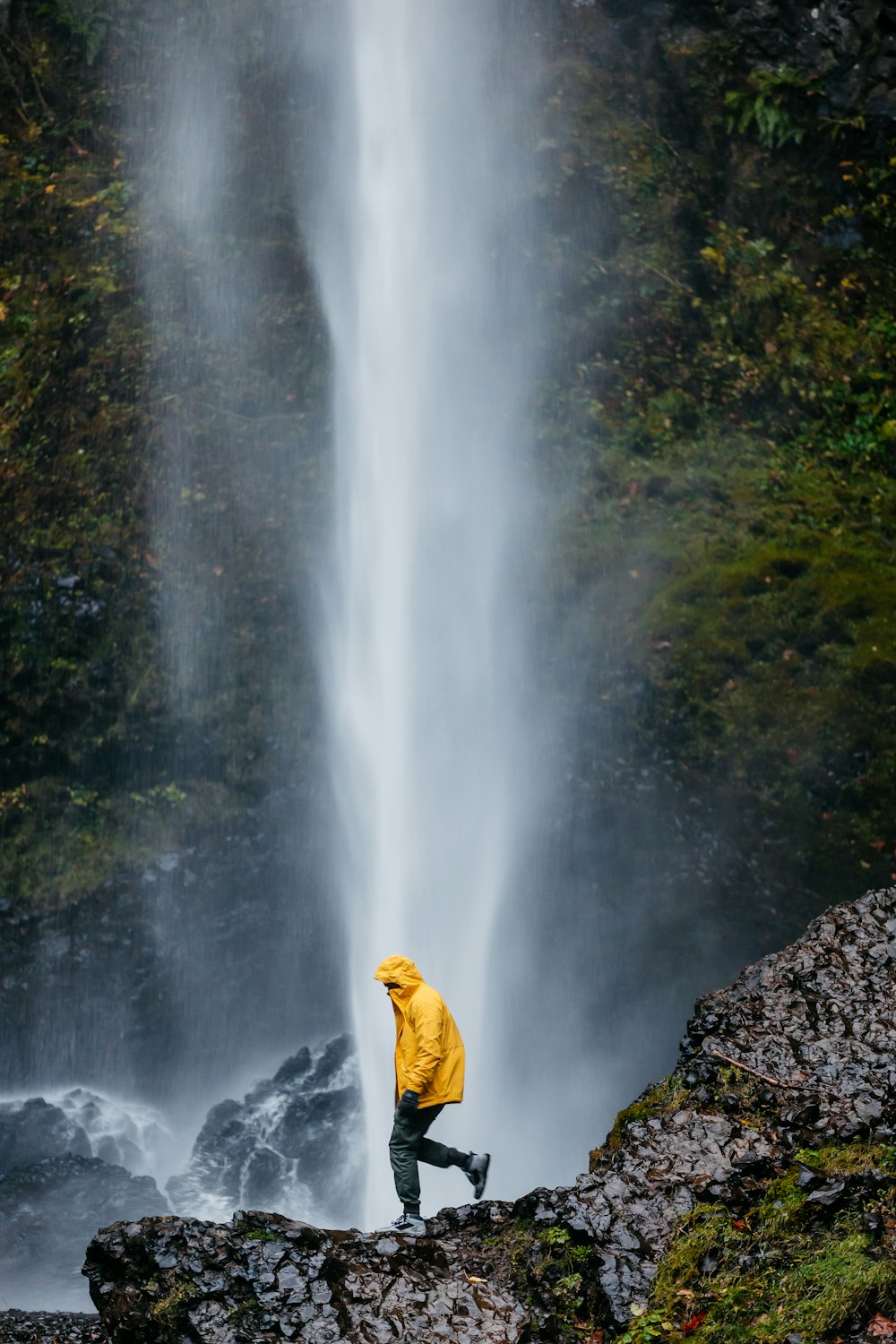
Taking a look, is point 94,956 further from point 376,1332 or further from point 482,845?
point 376,1332

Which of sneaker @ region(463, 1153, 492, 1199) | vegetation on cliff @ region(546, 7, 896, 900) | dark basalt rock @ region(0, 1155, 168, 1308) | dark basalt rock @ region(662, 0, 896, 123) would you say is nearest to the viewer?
sneaker @ region(463, 1153, 492, 1199)

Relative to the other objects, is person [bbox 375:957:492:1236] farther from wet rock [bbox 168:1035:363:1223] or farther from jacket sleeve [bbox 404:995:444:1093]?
wet rock [bbox 168:1035:363:1223]

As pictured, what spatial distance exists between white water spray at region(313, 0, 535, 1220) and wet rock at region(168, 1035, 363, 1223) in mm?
252

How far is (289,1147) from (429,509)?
6200 millimetres

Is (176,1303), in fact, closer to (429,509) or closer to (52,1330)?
(52,1330)

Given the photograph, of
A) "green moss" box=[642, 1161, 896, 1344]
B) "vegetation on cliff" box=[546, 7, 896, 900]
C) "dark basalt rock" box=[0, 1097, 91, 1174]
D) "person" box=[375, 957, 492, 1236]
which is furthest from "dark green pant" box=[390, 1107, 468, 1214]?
"vegetation on cliff" box=[546, 7, 896, 900]

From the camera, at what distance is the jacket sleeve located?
182 inches

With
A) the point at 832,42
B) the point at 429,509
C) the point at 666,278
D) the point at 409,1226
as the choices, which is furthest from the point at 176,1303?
the point at 832,42

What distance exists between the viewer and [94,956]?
9.34 meters

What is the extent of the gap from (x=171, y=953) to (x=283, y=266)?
291 inches

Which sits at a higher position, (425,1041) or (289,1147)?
(289,1147)

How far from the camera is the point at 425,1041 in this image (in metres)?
4.64

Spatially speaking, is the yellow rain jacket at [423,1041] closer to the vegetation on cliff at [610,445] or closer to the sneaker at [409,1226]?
the sneaker at [409,1226]

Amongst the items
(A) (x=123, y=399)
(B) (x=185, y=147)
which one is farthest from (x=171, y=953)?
(B) (x=185, y=147)
